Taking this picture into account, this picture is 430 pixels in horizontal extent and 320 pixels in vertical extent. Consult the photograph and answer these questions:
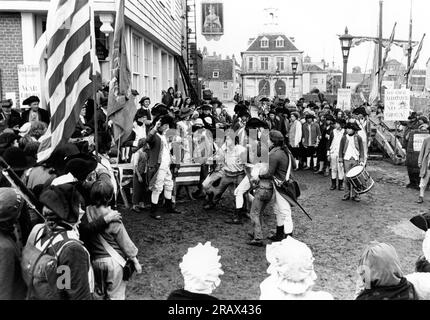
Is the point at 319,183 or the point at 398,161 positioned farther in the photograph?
the point at 398,161

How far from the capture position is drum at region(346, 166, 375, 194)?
1013 centimetres

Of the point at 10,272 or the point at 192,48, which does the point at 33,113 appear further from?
the point at 192,48

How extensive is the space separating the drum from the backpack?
26.4ft

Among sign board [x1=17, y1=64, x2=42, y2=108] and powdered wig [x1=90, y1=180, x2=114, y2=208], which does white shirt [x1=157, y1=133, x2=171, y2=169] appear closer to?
sign board [x1=17, y1=64, x2=42, y2=108]

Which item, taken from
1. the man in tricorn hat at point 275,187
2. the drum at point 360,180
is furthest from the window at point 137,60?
the man in tricorn hat at point 275,187

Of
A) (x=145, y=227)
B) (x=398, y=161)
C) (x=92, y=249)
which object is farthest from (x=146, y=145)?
(x=398, y=161)

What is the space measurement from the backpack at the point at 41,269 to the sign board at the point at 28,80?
791 centimetres

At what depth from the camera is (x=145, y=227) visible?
8.46 m

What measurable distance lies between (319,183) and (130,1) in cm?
725

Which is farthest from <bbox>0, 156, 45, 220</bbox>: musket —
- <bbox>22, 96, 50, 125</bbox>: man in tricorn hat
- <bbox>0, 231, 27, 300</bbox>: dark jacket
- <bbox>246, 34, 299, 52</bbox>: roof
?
<bbox>246, 34, 299, 52</bbox>: roof

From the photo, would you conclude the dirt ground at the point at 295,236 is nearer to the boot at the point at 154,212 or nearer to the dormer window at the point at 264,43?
the boot at the point at 154,212

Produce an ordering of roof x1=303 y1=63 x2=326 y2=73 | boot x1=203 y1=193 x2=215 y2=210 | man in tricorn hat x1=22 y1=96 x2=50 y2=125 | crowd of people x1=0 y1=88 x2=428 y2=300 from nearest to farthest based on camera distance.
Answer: crowd of people x1=0 y1=88 x2=428 y2=300
man in tricorn hat x1=22 y1=96 x2=50 y2=125
boot x1=203 y1=193 x2=215 y2=210
roof x1=303 y1=63 x2=326 y2=73

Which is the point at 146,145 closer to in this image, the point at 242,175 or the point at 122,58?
the point at 242,175
